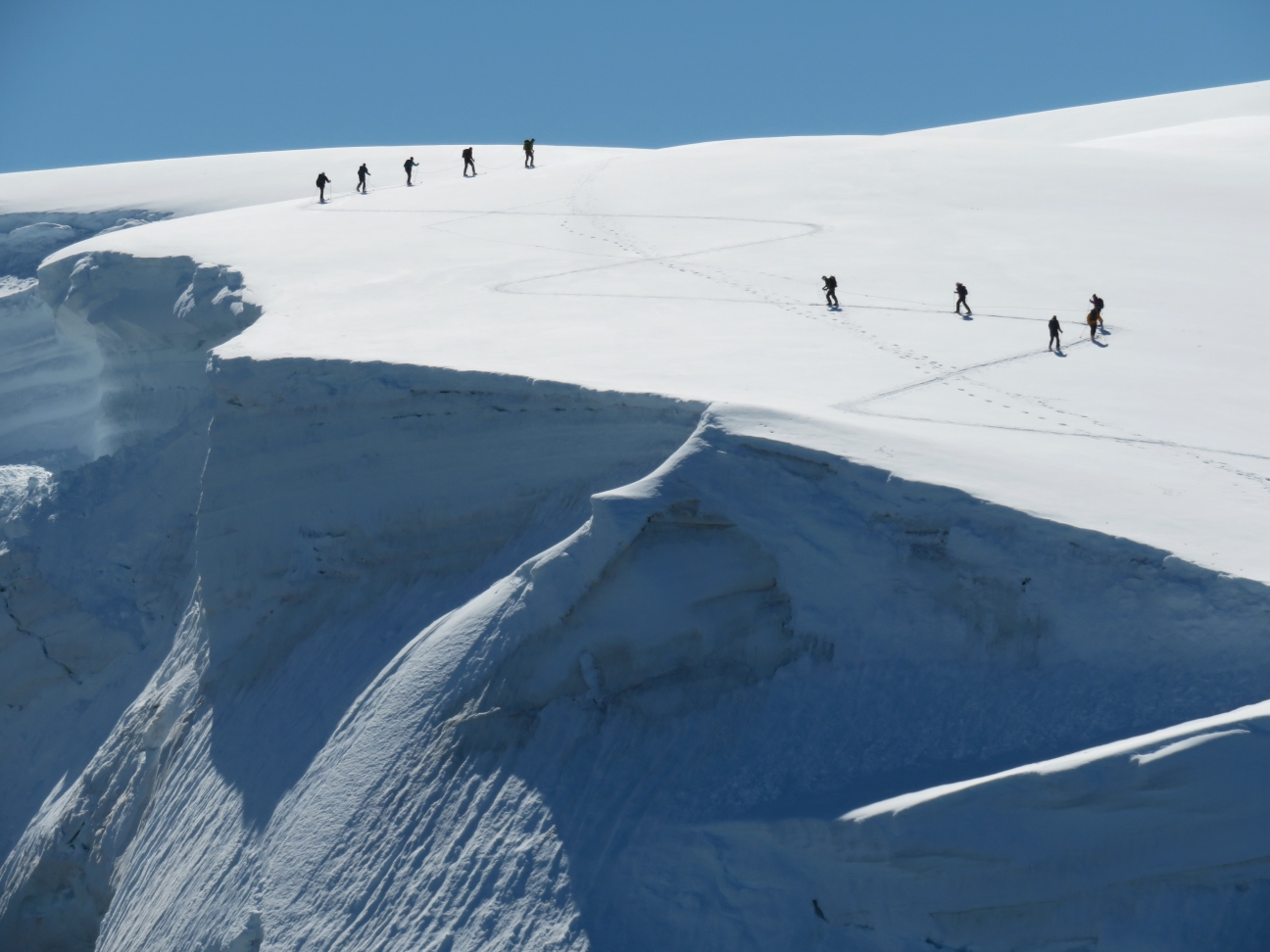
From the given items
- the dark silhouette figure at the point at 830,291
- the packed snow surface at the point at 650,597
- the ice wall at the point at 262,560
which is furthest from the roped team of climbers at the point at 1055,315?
the ice wall at the point at 262,560

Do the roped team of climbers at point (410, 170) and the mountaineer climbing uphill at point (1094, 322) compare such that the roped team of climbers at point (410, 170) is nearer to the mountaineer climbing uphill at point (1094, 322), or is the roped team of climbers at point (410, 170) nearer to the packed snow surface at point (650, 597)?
the packed snow surface at point (650, 597)

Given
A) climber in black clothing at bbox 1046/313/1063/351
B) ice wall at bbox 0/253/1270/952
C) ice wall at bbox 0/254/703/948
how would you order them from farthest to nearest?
climber in black clothing at bbox 1046/313/1063/351 < ice wall at bbox 0/254/703/948 < ice wall at bbox 0/253/1270/952

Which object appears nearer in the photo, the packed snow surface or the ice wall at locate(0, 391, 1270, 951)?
the packed snow surface

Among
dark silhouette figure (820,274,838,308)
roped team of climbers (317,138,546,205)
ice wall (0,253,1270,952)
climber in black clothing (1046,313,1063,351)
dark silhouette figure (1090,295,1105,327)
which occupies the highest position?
roped team of climbers (317,138,546,205)

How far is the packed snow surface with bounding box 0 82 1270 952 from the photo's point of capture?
6039 millimetres

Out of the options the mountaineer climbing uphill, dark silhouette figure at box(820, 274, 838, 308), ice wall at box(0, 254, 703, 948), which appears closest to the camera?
ice wall at box(0, 254, 703, 948)

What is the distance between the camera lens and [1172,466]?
771 cm

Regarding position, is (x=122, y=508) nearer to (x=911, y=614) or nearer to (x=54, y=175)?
(x=911, y=614)

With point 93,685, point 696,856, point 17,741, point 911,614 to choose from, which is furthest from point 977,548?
point 17,741

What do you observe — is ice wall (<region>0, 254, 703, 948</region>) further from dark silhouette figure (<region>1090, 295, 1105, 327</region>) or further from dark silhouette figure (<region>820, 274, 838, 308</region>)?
dark silhouette figure (<region>1090, 295, 1105, 327</region>)

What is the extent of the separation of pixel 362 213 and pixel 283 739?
37.9ft

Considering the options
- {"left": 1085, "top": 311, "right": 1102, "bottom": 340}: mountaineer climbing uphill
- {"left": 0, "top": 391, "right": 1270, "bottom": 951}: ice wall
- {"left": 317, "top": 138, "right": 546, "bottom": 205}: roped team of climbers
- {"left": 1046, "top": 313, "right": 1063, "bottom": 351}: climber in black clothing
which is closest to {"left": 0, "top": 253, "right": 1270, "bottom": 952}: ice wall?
{"left": 0, "top": 391, "right": 1270, "bottom": 951}: ice wall

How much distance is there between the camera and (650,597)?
293 inches

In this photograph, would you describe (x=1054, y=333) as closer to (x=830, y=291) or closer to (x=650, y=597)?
(x=830, y=291)
